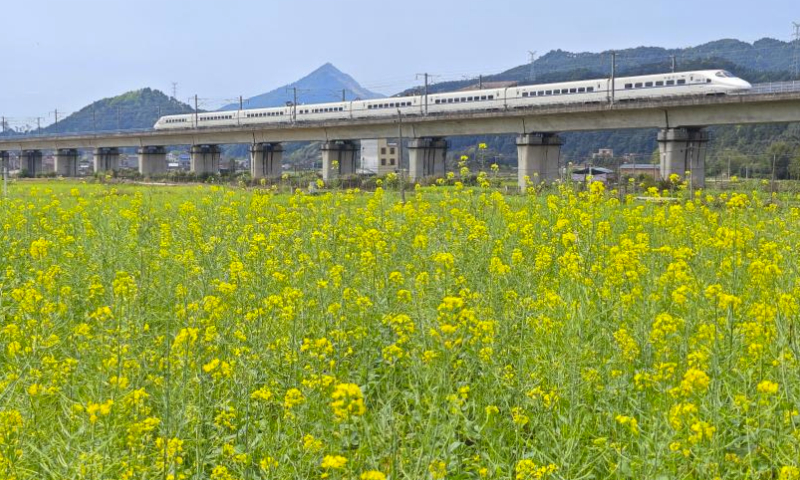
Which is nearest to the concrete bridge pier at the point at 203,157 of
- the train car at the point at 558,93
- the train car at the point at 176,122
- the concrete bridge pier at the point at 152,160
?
the train car at the point at 176,122

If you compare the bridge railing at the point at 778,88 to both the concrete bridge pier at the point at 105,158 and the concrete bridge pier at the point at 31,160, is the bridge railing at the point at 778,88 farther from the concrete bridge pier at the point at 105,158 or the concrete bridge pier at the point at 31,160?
the concrete bridge pier at the point at 31,160

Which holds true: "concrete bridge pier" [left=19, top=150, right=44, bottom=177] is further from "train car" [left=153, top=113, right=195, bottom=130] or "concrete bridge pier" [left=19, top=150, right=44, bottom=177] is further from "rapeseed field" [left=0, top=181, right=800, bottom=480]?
"rapeseed field" [left=0, top=181, right=800, bottom=480]

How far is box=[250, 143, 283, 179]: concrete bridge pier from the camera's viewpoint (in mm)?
59062

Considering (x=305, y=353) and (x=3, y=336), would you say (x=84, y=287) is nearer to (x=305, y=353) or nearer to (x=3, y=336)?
(x=3, y=336)

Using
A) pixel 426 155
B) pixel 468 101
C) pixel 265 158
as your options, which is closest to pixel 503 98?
pixel 468 101

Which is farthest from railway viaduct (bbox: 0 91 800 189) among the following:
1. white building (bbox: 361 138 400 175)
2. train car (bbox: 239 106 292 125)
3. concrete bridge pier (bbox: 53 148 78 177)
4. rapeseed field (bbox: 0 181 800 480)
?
white building (bbox: 361 138 400 175)

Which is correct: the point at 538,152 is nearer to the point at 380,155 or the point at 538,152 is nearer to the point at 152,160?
the point at 152,160

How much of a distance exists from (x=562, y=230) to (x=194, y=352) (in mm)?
→ 5681

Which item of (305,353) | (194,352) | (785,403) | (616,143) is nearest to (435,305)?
(305,353)

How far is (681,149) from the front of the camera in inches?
1342

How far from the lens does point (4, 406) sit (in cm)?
417

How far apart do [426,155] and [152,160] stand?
34740 mm

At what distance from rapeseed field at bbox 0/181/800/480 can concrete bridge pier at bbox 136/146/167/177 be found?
65.2 metres

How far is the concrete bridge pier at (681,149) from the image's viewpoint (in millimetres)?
33406
